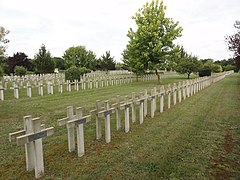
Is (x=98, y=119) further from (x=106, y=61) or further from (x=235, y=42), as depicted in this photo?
(x=106, y=61)

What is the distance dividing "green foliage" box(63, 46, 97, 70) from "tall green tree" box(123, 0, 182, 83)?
104 feet

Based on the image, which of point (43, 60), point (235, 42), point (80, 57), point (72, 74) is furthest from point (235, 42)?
point (80, 57)

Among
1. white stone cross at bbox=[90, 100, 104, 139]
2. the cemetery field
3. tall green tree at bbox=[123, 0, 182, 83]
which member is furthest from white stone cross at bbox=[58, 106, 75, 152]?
tall green tree at bbox=[123, 0, 182, 83]

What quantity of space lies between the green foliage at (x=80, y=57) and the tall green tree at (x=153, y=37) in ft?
104

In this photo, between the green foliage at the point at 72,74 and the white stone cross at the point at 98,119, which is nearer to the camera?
the white stone cross at the point at 98,119

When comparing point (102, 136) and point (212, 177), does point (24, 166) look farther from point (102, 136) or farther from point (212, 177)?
point (212, 177)

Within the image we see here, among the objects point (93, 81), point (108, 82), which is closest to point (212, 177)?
point (93, 81)

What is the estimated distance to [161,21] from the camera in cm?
2377

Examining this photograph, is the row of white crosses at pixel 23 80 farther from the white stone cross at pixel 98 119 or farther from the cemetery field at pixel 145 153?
the white stone cross at pixel 98 119

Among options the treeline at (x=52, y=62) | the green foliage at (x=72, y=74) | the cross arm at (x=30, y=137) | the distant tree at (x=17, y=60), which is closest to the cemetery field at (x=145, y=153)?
the cross arm at (x=30, y=137)

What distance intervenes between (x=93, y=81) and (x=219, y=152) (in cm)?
1655

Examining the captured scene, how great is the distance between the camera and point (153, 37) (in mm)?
23547

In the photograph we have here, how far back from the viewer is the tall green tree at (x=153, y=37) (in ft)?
76.2

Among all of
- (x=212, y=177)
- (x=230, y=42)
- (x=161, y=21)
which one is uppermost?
(x=161, y=21)
